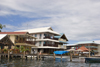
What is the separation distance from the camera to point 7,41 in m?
43.0

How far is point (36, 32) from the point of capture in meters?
62.5

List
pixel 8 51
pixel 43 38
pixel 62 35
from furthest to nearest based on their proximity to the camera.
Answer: pixel 62 35 → pixel 43 38 → pixel 8 51

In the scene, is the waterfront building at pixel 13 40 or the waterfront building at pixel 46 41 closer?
the waterfront building at pixel 13 40

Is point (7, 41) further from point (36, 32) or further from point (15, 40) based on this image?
point (36, 32)

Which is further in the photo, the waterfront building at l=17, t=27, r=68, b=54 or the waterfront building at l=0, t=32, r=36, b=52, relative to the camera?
the waterfront building at l=17, t=27, r=68, b=54

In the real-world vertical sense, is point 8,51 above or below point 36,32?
below

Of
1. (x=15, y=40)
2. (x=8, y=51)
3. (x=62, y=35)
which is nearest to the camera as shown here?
(x=8, y=51)

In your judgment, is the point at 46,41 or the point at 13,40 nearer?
the point at 13,40

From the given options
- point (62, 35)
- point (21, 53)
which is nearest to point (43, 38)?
point (62, 35)

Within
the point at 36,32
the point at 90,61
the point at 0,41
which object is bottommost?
the point at 90,61

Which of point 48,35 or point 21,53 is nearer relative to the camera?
point 21,53

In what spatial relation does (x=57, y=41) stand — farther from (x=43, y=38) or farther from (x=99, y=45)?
(x=99, y=45)

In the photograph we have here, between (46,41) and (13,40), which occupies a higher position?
(13,40)

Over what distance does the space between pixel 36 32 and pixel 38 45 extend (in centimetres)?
544
